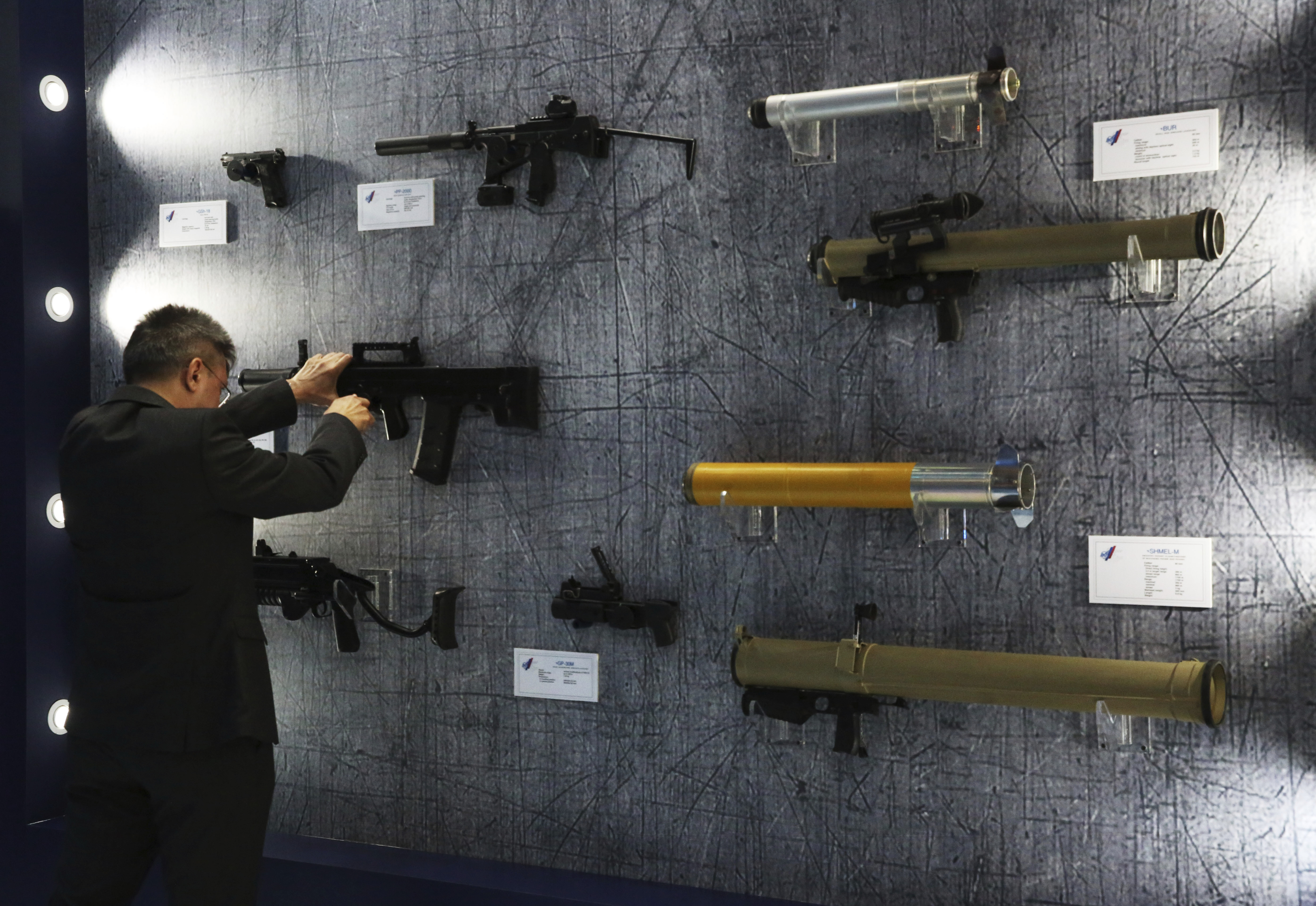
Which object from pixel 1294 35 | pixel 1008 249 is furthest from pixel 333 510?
pixel 1294 35

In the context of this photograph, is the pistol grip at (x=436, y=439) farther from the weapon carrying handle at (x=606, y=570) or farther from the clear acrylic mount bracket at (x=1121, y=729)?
the clear acrylic mount bracket at (x=1121, y=729)

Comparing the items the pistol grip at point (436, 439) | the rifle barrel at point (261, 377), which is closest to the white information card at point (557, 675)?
the pistol grip at point (436, 439)

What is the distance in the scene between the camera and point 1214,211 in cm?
239

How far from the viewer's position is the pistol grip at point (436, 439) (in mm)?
3172

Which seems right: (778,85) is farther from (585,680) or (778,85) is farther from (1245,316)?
(585,680)

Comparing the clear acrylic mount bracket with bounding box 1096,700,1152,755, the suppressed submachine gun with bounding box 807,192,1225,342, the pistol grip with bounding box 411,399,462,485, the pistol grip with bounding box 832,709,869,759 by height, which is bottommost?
the pistol grip with bounding box 832,709,869,759

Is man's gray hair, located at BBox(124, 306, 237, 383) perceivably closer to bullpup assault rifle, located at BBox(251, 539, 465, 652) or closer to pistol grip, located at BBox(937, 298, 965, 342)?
bullpup assault rifle, located at BBox(251, 539, 465, 652)

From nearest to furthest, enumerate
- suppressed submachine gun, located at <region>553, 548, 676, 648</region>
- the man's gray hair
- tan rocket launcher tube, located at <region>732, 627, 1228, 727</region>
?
tan rocket launcher tube, located at <region>732, 627, 1228, 727</region>
the man's gray hair
suppressed submachine gun, located at <region>553, 548, 676, 648</region>

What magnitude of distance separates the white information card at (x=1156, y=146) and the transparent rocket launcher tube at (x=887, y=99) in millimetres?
250

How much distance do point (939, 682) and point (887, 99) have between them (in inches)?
55.3

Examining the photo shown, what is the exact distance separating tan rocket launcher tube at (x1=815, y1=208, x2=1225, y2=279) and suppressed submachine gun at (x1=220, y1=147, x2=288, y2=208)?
1842mm

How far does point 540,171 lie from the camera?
3.08m

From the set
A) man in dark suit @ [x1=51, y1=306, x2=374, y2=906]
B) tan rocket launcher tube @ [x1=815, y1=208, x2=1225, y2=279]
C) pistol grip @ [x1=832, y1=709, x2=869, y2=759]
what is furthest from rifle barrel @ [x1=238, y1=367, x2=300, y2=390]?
pistol grip @ [x1=832, y1=709, x2=869, y2=759]

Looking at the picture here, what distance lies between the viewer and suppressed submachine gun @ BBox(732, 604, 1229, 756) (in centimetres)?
236
